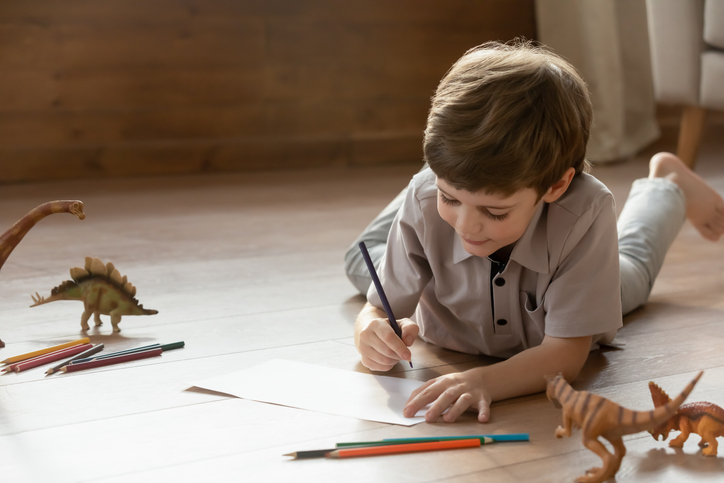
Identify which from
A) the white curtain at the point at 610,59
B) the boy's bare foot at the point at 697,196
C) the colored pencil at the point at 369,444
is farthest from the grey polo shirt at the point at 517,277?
the white curtain at the point at 610,59

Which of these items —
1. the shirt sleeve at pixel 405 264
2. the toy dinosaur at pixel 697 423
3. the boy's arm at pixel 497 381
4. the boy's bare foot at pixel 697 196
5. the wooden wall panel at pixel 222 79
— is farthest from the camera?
the wooden wall panel at pixel 222 79

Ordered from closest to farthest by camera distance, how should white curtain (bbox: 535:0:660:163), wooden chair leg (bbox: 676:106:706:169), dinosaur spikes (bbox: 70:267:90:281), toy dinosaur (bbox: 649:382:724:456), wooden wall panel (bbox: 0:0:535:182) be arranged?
toy dinosaur (bbox: 649:382:724:456) → dinosaur spikes (bbox: 70:267:90:281) → wooden chair leg (bbox: 676:106:706:169) → wooden wall panel (bbox: 0:0:535:182) → white curtain (bbox: 535:0:660:163)

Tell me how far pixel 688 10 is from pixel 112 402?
209 cm

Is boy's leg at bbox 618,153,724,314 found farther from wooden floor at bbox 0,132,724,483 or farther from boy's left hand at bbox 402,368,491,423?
boy's left hand at bbox 402,368,491,423

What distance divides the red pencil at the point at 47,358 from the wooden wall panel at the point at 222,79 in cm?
174

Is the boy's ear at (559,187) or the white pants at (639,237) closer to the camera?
the boy's ear at (559,187)

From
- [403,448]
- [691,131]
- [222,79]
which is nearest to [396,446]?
[403,448]

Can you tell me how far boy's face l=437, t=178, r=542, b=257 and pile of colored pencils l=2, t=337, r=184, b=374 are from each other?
0.48 m

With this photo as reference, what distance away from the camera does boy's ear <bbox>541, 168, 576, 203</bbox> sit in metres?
0.95

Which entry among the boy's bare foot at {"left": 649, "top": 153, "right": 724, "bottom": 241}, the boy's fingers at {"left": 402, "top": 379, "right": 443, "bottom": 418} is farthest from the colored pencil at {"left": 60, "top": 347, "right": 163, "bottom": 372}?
Answer: the boy's bare foot at {"left": 649, "top": 153, "right": 724, "bottom": 241}

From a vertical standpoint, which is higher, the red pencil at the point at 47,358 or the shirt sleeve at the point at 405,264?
the shirt sleeve at the point at 405,264

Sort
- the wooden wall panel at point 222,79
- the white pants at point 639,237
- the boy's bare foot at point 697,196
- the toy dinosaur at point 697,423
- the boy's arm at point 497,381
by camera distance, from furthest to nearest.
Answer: the wooden wall panel at point 222,79 → the boy's bare foot at point 697,196 → the white pants at point 639,237 → the boy's arm at point 497,381 → the toy dinosaur at point 697,423

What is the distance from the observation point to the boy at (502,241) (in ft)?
2.90

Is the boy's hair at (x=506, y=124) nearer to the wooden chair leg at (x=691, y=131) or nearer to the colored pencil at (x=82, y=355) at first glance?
the colored pencil at (x=82, y=355)
